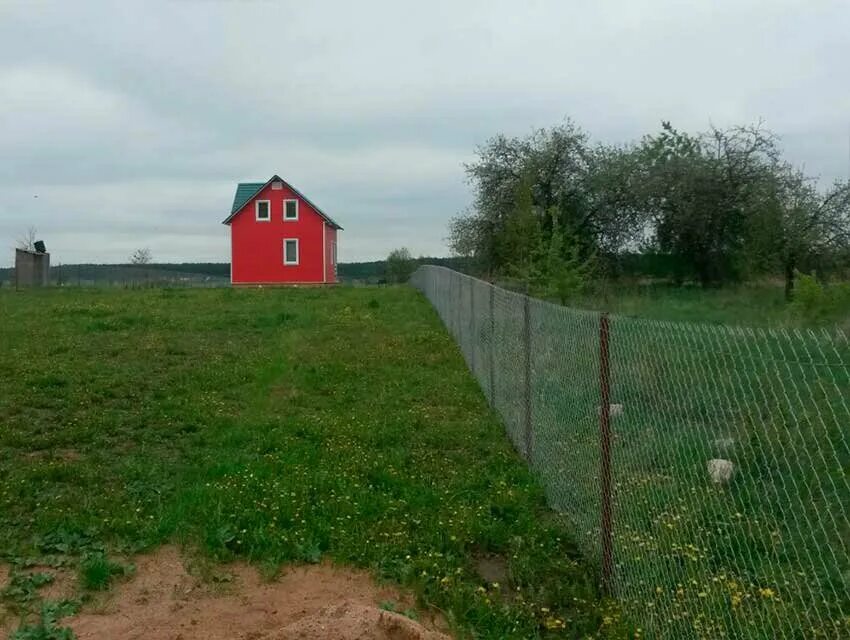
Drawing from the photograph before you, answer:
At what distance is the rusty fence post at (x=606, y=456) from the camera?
4.36m

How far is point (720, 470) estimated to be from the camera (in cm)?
335

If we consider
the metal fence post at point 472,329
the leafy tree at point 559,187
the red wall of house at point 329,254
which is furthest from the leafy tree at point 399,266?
the metal fence post at point 472,329

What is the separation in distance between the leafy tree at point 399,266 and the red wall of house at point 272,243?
16195mm

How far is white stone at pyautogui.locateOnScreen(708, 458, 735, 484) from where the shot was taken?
10.7 ft

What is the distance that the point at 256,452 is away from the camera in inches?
279

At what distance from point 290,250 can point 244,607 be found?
118 feet

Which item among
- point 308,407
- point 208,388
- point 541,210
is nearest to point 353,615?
point 308,407

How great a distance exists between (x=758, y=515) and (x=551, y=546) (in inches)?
74.6

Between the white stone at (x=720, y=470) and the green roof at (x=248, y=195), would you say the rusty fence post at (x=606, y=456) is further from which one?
the green roof at (x=248, y=195)

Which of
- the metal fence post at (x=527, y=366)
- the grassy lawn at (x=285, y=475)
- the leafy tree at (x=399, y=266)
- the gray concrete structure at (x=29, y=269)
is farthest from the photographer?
the leafy tree at (x=399, y=266)

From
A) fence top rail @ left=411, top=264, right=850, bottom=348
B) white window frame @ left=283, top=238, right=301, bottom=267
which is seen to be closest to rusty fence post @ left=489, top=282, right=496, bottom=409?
fence top rail @ left=411, top=264, right=850, bottom=348

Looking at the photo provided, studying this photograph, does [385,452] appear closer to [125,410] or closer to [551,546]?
[551,546]

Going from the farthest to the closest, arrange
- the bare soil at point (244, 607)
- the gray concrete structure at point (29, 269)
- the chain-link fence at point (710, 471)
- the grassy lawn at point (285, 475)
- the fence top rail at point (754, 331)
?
the gray concrete structure at point (29, 269), the grassy lawn at point (285, 475), the bare soil at point (244, 607), the chain-link fence at point (710, 471), the fence top rail at point (754, 331)

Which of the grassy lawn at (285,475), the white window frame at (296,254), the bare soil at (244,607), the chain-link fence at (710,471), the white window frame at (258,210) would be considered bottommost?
the bare soil at (244,607)
